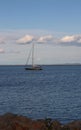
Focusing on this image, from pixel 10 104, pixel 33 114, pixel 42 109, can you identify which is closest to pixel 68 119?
pixel 33 114

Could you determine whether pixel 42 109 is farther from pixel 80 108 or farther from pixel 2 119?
pixel 2 119

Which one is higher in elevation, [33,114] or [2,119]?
[2,119]

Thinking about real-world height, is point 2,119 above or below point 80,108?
above

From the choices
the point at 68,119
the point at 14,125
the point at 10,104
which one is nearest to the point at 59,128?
the point at 14,125

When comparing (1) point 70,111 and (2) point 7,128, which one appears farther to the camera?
(1) point 70,111

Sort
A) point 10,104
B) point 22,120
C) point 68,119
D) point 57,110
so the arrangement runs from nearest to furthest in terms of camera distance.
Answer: point 22,120
point 68,119
point 57,110
point 10,104

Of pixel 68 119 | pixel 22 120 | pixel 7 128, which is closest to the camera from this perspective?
pixel 7 128

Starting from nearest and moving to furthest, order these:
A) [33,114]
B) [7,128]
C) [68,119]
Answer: [7,128] → [68,119] → [33,114]

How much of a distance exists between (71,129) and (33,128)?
1.88m

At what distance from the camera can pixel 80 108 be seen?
4534 cm

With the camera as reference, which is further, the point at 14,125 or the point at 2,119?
the point at 2,119

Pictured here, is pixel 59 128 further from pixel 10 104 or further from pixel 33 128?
pixel 10 104

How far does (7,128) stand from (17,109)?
27.6 meters

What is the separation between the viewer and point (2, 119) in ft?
66.8
